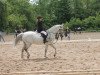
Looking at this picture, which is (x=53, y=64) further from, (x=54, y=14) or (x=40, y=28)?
(x=54, y=14)

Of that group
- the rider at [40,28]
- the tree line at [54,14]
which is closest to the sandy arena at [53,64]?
the rider at [40,28]

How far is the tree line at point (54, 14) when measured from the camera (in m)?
69.5

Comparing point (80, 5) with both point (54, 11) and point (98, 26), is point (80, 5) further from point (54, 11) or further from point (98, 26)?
point (98, 26)

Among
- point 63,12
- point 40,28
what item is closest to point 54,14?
point 63,12

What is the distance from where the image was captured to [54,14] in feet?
292

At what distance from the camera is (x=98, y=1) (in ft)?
310

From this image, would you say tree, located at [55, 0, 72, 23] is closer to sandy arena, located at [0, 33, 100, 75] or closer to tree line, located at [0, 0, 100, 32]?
tree line, located at [0, 0, 100, 32]

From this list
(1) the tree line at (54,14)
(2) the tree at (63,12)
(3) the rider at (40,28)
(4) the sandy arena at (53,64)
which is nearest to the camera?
(4) the sandy arena at (53,64)

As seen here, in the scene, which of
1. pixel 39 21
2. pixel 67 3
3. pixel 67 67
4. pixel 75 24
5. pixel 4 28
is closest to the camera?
pixel 67 67

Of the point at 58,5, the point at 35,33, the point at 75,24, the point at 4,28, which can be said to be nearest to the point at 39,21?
the point at 35,33

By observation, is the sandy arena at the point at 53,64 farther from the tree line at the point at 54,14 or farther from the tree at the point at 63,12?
the tree at the point at 63,12

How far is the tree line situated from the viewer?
6952 centimetres

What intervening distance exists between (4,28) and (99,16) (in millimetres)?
28657

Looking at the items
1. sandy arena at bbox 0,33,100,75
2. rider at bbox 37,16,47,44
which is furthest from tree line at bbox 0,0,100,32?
rider at bbox 37,16,47,44
